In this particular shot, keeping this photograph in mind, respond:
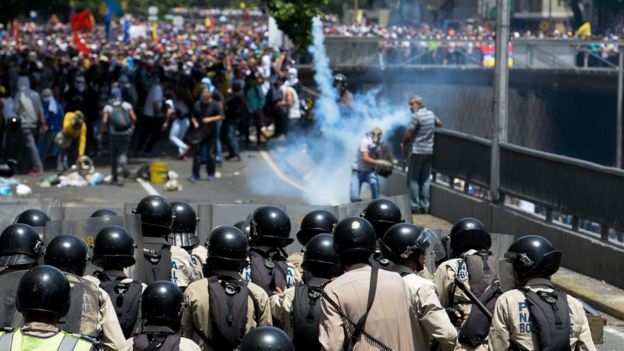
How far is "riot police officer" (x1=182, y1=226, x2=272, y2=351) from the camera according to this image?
7.91 meters

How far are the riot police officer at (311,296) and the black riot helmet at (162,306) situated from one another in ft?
3.04

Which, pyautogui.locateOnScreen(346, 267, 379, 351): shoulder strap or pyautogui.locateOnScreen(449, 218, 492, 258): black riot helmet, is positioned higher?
pyautogui.locateOnScreen(346, 267, 379, 351): shoulder strap

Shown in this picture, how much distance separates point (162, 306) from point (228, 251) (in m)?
1.22

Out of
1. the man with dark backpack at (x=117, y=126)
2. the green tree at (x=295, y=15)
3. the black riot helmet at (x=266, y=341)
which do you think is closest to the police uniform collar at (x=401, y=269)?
the black riot helmet at (x=266, y=341)

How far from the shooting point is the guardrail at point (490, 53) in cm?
4512

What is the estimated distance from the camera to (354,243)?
7027 mm

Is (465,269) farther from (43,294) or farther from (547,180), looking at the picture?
(547,180)

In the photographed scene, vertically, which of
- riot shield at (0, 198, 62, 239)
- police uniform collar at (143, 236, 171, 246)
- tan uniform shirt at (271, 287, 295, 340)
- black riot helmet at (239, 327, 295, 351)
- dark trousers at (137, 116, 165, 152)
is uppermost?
black riot helmet at (239, 327, 295, 351)

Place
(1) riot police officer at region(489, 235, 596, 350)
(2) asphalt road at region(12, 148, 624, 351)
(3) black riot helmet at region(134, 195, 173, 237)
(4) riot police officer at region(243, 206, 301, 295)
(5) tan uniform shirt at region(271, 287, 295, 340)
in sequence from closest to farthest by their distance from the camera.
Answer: (1) riot police officer at region(489, 235, 596, 350)
(5) tan uniform shirt at region(271, 287, 295, 340)
(4) riot police officer at region(243, 206, 301, 295)
(3) black riot helmet at region(134, 195, 173, 237)
(2) asphalt road at region(12, 148, 624, 351)

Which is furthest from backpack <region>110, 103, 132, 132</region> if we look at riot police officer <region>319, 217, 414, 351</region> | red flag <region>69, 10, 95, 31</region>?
red flag <region>69, 10, 95, 31</region>

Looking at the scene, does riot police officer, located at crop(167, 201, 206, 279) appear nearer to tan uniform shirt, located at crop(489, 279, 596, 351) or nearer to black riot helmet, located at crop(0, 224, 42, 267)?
black riot helmet, located at crop(0, 224, 42, 267)

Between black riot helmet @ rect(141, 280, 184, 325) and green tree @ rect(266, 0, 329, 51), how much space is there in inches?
958

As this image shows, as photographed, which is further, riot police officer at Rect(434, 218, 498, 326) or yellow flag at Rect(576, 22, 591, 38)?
yellow flag at Rect(576, 22, 591, 38)

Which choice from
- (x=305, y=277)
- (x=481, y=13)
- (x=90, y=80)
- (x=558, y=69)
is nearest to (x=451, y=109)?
(x=558, y=69)
